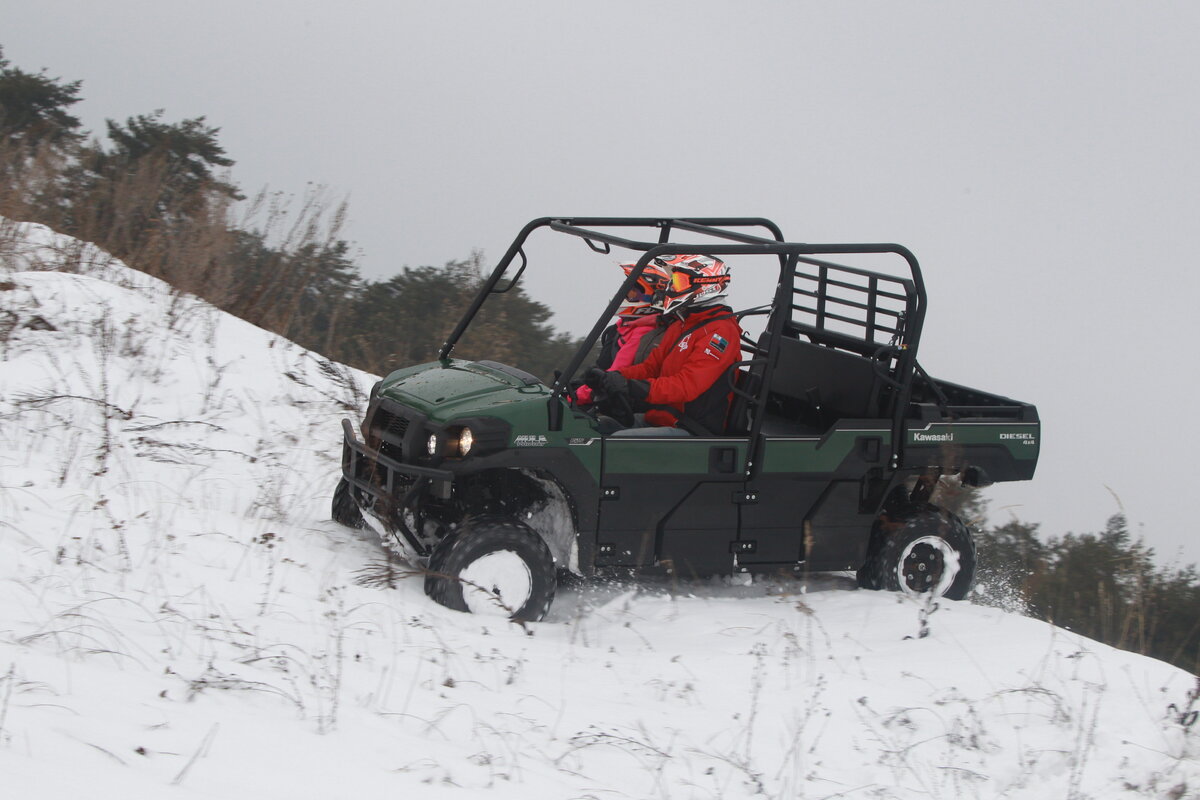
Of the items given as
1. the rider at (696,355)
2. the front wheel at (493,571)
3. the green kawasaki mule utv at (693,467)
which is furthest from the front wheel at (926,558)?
the front wheel at (493,571)

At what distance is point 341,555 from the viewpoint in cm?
586

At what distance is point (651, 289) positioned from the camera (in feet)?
19.8

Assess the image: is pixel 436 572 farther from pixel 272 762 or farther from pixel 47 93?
pixel 47 93

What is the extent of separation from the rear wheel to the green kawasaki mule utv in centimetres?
1

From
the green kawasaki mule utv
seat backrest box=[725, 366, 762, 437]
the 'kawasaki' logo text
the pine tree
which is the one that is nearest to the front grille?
the green kawasaki mule utv

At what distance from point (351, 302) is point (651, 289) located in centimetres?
702

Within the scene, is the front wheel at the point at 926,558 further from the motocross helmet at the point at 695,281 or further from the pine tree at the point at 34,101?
the pine tree at the point at 34,101

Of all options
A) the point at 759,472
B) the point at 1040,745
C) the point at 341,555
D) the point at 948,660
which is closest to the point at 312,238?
the point at 341,555

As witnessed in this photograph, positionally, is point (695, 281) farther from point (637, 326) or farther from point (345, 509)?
point (345, 509)

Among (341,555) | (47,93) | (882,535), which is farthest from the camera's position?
(47,93)

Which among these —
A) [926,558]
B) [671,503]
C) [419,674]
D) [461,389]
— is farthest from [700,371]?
[419,674]

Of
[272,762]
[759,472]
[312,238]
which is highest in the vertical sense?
[312,238]

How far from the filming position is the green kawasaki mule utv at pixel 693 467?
5.48 m

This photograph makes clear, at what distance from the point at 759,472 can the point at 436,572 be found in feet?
5.35
